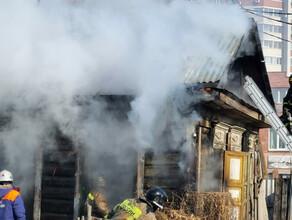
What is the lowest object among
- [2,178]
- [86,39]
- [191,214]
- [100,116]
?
[191,214]

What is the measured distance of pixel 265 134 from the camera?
146 feet

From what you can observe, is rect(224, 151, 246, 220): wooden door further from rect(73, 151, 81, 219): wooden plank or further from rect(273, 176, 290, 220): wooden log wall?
rect(73, 151, 81, 219): wooden plank

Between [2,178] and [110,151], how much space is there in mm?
3565

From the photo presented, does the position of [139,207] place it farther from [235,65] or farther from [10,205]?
[235,65]

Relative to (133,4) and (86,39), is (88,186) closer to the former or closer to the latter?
(86,39)

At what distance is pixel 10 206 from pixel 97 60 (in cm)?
378

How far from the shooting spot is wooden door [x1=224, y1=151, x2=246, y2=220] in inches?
513

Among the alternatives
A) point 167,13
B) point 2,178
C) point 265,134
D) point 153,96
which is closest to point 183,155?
point 153,96

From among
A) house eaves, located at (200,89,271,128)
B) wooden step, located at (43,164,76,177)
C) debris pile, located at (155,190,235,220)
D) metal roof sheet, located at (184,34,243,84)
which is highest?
metal roof sheet, located at (184,34,243,84)

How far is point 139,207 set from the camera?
7.94 meters

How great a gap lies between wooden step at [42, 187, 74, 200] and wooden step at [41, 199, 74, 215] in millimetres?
81

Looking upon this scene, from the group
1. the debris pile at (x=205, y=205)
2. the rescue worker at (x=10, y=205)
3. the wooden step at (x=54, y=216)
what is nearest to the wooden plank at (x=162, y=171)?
the debris pile at (x=205, y=205)

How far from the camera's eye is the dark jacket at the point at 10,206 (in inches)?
321

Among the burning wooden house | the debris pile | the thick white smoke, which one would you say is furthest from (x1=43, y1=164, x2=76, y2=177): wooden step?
the debris pile
